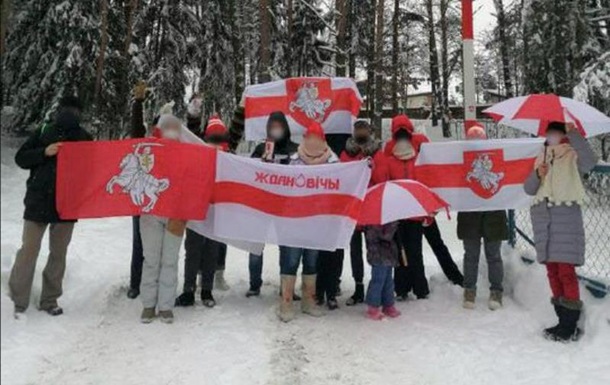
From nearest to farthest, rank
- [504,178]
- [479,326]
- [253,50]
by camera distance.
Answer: [479,326]
[504,178]
[253,50]

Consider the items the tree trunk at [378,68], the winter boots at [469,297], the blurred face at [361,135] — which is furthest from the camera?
the tree trunk at [378,68]

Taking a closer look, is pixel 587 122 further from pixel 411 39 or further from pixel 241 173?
pixel 411 39

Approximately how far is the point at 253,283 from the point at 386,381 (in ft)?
8.30

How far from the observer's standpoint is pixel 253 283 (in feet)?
22.8

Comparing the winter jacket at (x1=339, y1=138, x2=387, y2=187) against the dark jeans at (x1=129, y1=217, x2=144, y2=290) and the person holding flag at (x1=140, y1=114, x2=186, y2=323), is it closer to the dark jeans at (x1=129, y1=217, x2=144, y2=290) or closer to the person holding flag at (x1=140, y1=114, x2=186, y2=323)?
the person holding flag at (x1=140, y1=114, x2=186, y2=323)

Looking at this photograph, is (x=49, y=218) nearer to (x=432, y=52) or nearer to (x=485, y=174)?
(x=485, y=174)

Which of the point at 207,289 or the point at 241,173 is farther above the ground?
the point at 241,173

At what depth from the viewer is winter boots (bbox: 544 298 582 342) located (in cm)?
555

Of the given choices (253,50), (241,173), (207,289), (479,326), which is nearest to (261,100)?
(241,173)

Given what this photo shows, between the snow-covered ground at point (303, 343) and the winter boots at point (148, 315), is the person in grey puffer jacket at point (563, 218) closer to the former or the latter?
the snow-covered ground at point (303, 343)

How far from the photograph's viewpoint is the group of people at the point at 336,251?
221 inches


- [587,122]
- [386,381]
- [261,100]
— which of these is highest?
[261,100]

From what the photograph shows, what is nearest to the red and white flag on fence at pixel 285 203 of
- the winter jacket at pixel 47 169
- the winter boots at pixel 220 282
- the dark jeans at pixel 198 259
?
the dark jeans at pixel 198 259

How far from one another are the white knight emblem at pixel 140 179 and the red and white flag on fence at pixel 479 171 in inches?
117
